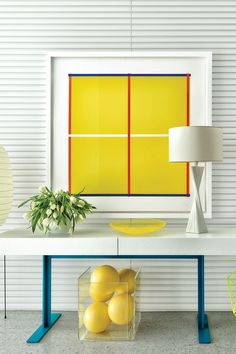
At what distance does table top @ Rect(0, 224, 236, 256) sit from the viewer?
8.52 feet

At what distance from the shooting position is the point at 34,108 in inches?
129

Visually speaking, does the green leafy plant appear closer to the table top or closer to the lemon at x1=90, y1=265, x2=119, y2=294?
the table top

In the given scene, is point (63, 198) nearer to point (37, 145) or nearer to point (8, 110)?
point (37, 145)

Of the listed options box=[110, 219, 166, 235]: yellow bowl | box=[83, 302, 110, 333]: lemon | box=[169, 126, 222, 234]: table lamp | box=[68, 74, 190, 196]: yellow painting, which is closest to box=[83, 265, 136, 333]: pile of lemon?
box=[83, 302, 110, 333]: lemon

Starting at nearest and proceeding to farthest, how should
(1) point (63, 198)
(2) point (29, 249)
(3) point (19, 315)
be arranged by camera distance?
(2) point (29, 249) → (1) point (63, 198) → (3) point (19, 315)

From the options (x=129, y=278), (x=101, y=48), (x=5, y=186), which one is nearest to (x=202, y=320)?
(x=129, y=278)

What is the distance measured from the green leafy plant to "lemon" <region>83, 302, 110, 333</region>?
0.48m

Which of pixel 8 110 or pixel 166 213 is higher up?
pixel 8 110

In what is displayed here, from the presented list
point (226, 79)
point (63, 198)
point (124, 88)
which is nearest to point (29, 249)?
point (63, 198)

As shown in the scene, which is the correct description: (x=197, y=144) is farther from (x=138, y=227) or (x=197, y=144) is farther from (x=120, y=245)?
(x=120, y=245)

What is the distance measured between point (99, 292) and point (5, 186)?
0.95m

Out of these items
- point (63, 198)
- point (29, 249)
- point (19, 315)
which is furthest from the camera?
point (19, 315)

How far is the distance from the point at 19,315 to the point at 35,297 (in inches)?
7.0

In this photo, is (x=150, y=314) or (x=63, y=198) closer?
(x=63, y=198)
